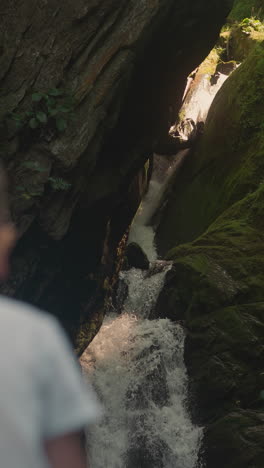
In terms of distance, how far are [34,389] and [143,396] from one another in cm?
634

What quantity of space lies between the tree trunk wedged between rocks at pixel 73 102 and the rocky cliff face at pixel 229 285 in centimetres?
187

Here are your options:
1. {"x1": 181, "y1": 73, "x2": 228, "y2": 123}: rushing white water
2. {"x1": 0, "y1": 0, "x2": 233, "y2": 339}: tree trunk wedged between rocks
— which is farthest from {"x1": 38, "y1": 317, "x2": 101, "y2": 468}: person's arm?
{"x1": 181, "y1": 73, "x2": 228, "y2": 123}: rushing white water

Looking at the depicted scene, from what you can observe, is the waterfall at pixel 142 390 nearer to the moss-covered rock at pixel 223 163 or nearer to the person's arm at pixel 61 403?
the moss-covered rock at pixel 223 163

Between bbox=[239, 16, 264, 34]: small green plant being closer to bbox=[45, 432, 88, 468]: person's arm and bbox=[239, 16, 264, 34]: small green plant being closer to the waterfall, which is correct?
the waterfall

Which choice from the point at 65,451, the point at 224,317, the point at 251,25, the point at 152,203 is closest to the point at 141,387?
the point at 224,317

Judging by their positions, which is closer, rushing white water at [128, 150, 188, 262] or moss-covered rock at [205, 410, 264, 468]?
moss-covered rock at [205, 410, 264, 468]

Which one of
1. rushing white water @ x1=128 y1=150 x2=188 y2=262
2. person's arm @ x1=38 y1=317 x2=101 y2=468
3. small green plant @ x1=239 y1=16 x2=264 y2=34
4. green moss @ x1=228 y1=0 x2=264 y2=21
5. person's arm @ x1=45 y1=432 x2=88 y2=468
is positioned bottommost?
rushing white water @ x1=128 y1=150 x2=188 y2=262

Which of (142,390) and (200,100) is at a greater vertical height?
(200,100)

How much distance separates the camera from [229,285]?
22.6 ft

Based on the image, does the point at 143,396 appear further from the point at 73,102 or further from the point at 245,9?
the point at 245,9

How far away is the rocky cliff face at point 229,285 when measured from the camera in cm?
571

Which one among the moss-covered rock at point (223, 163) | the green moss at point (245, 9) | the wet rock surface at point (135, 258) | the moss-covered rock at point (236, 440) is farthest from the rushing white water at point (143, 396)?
the green moss at point (245, 9)

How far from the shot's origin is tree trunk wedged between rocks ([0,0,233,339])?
5.80 m

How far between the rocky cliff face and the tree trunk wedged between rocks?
73.8 inches
